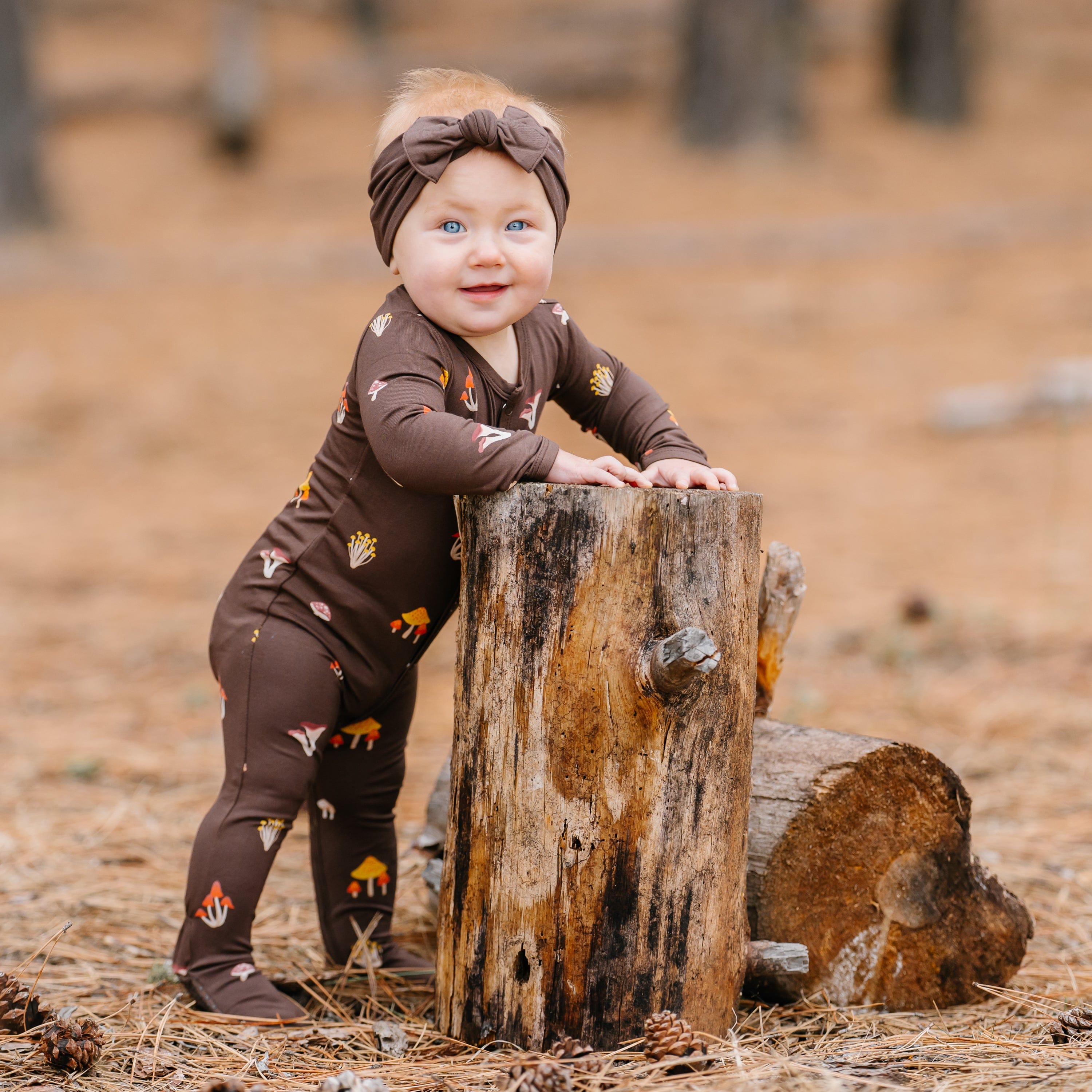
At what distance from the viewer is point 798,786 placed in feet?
7.53

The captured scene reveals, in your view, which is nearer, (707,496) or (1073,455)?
(707,496)

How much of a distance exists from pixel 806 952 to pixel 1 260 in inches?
407

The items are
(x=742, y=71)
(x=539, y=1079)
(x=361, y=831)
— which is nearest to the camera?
(x=539, y=1079)

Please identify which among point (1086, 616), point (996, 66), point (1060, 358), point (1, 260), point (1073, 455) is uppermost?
point (996, 66)

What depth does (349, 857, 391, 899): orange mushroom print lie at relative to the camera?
8.38 ft

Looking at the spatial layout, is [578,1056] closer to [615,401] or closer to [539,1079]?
[539,1079]

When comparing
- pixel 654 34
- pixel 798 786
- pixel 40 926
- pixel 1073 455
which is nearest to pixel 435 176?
pixel 798 786

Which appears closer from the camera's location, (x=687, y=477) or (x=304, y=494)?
(x=687, y=477)

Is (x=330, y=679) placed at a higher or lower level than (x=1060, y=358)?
lower

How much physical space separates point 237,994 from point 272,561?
0.80m

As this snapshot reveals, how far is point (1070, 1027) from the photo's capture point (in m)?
2.07

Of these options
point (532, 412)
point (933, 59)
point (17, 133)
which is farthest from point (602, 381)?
point (933, 59)

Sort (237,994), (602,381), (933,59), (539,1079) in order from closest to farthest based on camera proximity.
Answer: (539,1079)
(237,994)
(602,381)
(933,59)

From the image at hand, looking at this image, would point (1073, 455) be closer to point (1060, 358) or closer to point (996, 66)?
point (1060, 358)
